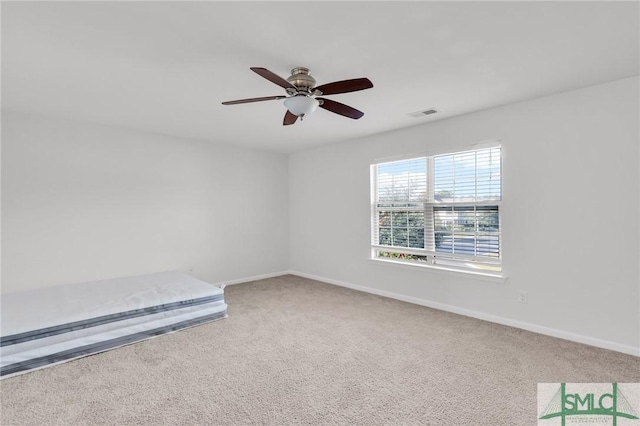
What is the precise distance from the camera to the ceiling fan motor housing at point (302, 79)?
242cm

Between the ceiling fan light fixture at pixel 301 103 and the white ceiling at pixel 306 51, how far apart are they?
10.4 inches

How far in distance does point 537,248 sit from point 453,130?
1.64 meters

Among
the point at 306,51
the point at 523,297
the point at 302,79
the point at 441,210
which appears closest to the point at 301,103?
the point at 302,79

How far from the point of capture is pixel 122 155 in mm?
4301

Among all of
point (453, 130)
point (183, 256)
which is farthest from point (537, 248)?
point (183, 256)

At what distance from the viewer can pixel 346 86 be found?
2.23 m

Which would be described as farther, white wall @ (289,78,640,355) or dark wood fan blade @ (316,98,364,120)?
white wall @ (289,78,640,355)

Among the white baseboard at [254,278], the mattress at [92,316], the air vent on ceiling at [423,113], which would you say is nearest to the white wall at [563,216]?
the air vent on ceiling at [423,113]

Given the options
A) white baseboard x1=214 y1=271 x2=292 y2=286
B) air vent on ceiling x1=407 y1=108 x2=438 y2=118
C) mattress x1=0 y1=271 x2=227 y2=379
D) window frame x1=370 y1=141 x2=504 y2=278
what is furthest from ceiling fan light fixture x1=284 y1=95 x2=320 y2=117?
white baseboard x1=214 y1=271 x2=292 y2=286

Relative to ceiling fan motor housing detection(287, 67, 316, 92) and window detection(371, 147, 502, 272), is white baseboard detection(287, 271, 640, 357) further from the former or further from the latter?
ceiling fan motor housing detection(287, 67, 316, 92)

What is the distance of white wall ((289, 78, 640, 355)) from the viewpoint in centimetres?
274

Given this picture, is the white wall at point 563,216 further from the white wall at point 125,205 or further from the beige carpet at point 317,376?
the white wall at point 125,205

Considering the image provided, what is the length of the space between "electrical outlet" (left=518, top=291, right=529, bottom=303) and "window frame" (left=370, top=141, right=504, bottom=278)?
0.26m

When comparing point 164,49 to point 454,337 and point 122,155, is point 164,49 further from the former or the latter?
point 454,337
